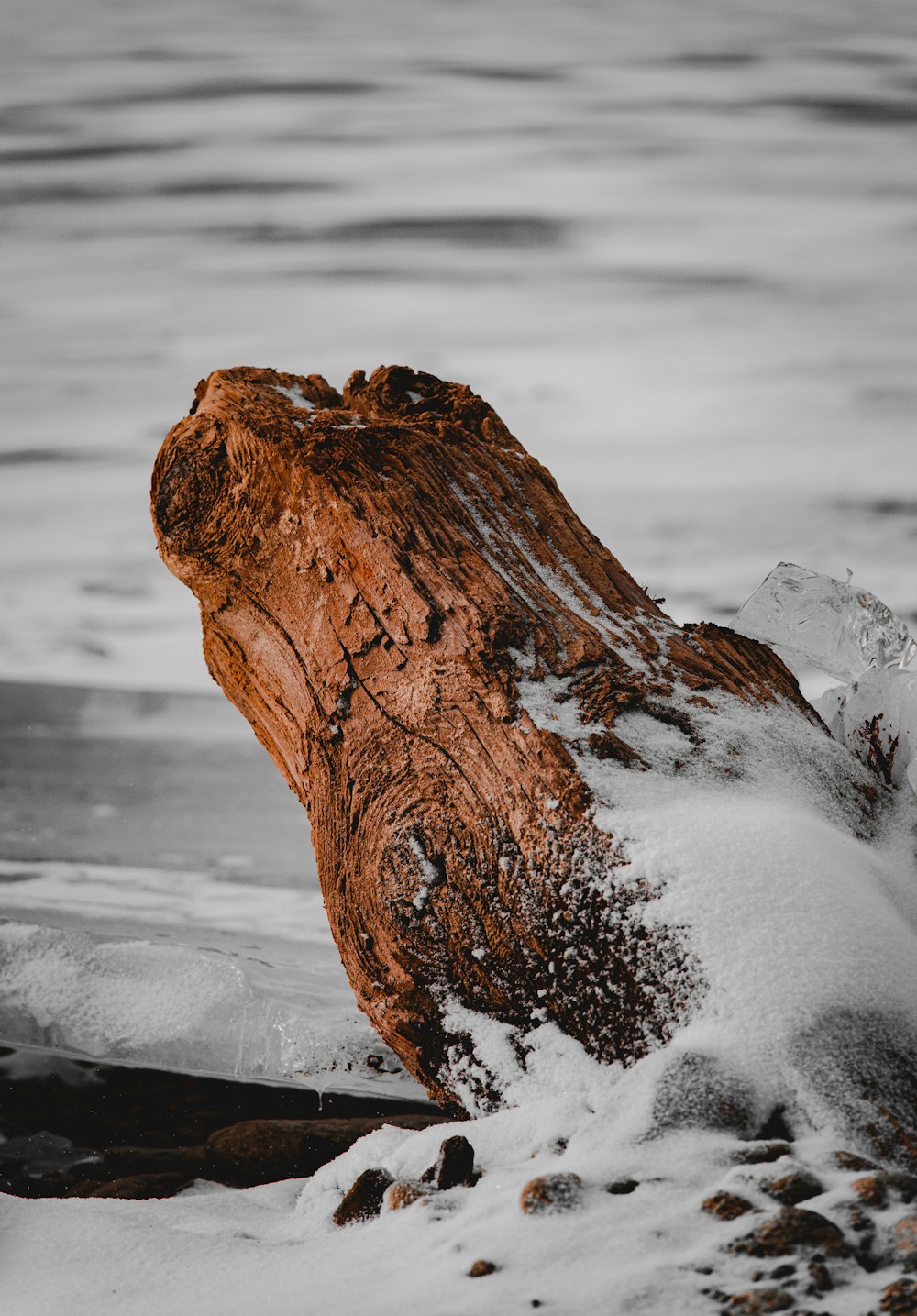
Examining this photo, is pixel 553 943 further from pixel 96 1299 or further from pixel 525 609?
pixel 96 1299

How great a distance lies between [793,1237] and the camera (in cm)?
106

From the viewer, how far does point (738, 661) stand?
72.7 inches

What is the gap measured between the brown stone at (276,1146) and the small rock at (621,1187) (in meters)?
0.82

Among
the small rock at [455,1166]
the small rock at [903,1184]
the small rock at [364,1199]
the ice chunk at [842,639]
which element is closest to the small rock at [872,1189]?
the small rock at [903,1184]

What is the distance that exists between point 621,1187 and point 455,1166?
22 cm

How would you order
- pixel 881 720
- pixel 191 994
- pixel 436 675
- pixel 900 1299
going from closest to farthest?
pixel 900 1299 < pixel 436 675 < pixel 881 720 < pixel 191 994

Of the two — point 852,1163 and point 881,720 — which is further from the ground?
point 881,720

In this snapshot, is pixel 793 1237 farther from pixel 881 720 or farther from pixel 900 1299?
pixel 881 720

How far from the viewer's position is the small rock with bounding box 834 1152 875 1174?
115 cm

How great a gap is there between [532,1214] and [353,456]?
1077mm

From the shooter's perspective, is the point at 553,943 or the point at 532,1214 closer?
the point at 532,1214

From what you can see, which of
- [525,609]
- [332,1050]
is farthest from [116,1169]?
[525,609]

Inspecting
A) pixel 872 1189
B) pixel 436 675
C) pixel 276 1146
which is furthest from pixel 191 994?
pixel 872 1189

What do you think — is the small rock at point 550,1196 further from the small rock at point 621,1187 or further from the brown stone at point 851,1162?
the brown stone at point 851,1162
